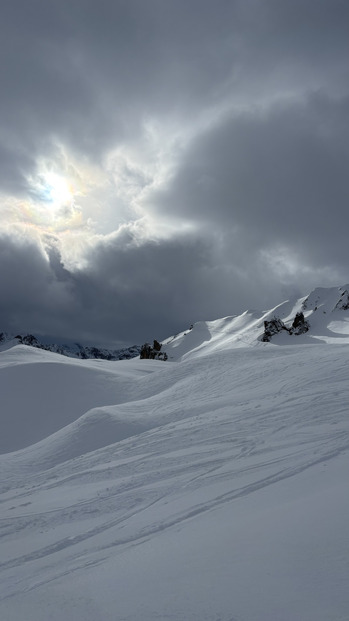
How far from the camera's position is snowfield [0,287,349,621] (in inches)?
166

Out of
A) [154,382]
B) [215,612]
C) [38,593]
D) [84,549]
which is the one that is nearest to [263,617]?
[215,612]

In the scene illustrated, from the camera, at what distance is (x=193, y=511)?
22.0 ft

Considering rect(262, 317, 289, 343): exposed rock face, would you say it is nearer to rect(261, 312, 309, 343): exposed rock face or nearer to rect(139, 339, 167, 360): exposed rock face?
rect(261, 312, 309, 343): exposed rock face

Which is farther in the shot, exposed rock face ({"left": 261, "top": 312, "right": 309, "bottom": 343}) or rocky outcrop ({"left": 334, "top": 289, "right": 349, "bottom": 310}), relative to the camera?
rocky outcrop ({"left": 334, "top": 289, "right": 349, "bottom": 310})

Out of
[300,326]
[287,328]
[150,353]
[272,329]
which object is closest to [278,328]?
[272,329]

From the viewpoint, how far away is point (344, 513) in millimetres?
5227

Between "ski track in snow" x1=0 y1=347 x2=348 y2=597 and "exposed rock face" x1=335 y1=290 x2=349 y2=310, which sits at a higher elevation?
"exposed rock face" x1=335 y1=290 x2=349 y2=310

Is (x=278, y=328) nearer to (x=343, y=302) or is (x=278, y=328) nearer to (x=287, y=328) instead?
(x=287, y=328)

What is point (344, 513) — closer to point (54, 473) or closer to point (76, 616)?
point (76, 616)

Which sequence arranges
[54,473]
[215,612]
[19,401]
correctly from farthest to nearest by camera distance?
[19,401]
[54,473]
[215,612]

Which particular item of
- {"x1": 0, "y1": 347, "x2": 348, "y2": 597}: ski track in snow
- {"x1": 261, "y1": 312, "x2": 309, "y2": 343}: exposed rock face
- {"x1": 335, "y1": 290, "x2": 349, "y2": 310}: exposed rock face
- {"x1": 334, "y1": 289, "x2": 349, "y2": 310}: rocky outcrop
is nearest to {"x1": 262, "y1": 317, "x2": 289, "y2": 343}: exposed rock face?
{"x1": 261, "y1": 312, "x2": 309, "y2": 343}: exposed rock face

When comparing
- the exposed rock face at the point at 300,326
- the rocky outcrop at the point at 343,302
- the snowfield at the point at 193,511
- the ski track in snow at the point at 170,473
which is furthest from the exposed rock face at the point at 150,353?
the ski track in snow at the point at 170,473

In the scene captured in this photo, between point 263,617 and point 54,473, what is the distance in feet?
30.9

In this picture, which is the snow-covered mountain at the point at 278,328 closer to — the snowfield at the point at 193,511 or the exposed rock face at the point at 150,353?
the exposed rock face at the point at 150,353
